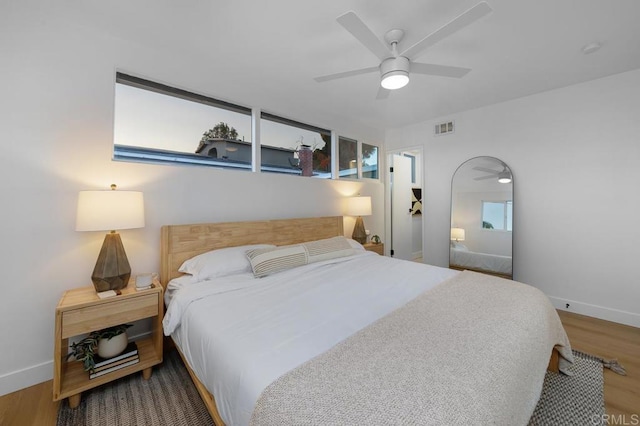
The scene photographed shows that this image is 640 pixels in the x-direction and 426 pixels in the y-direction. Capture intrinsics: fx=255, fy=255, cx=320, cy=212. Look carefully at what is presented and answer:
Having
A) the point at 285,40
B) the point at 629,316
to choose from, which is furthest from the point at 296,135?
the point at 629,316

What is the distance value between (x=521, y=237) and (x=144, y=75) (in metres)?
4.49

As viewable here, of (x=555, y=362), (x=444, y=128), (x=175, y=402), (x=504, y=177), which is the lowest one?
(x=175, y=402)

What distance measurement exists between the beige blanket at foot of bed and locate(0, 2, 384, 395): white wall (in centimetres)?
194

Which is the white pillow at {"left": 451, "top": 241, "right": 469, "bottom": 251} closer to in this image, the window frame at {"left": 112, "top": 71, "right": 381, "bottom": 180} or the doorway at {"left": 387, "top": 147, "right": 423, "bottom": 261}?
the doorway at {"left": 387, "top": 147, "right": 423, "bottom": 261}

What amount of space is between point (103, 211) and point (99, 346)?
36.5 inches

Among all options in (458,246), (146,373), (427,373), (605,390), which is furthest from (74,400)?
(458,246)

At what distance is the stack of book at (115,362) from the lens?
5.47 feet

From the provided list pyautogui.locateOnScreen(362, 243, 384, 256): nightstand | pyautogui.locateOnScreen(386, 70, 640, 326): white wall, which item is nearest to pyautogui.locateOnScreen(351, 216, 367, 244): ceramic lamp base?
pyautogui.locateOnScreen(362, 243, 384, 256): nightstand

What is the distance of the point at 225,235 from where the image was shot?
2477 mm

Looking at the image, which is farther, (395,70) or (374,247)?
(374,247)

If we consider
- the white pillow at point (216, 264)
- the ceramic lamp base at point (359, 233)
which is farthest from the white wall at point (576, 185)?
the white pillow at point (216, 264)

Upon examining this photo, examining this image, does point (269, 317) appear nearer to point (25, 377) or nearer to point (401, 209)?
point (25, 377)

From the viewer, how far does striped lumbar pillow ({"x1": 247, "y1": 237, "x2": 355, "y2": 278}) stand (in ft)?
7.07

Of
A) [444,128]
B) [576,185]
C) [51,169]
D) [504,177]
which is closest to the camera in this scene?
[51,169]
